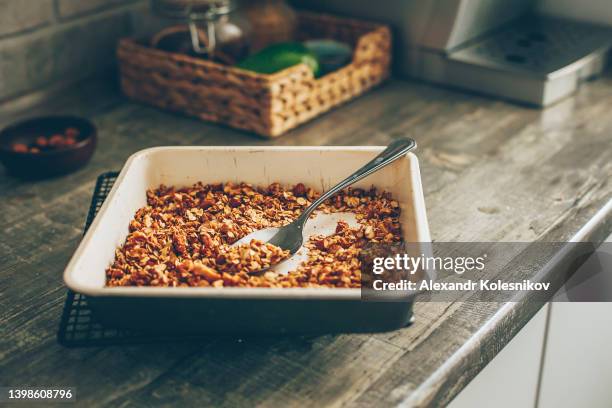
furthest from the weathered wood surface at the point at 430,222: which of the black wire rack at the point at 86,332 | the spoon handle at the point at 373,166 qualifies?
the spoon handle at the point at 373,166

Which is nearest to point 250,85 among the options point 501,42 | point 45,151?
point 45,151

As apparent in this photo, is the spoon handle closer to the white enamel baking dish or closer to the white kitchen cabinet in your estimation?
the white enamel baking dish

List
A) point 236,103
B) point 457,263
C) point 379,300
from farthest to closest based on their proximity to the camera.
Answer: point 236,103
point 457,263
point 379,300

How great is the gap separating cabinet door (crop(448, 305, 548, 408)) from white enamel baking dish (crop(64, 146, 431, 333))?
0.17m

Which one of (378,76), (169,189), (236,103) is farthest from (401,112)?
(169,189)

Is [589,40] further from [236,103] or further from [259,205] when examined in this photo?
[259,205]

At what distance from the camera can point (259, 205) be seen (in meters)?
0.81

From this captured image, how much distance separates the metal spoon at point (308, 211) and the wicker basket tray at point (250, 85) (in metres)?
0.33

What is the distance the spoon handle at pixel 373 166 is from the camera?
30.2 inches

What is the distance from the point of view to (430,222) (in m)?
0.89

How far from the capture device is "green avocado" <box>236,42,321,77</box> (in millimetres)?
1146

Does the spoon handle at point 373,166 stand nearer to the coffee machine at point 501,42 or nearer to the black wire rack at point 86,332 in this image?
the black wire rack at point 86,332

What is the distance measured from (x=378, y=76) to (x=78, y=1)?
529mm

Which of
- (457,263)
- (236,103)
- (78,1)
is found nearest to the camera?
(457,263)
